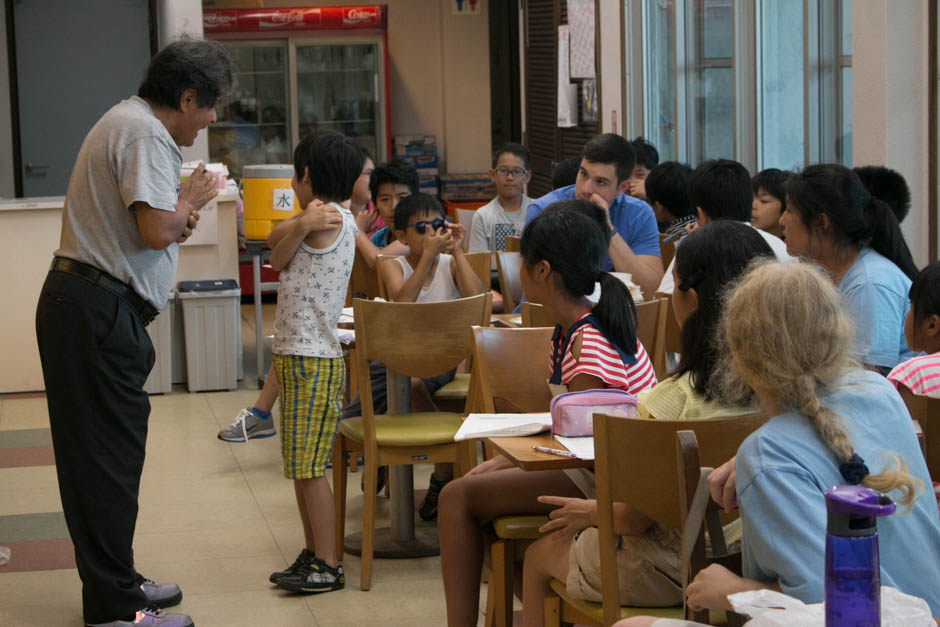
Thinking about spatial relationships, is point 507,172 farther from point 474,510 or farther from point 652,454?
point 652,454

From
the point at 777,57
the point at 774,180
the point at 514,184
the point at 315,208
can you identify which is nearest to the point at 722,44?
the point at 777,57

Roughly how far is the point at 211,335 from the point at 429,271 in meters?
2.62

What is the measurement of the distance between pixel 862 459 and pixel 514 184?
4.87 metres

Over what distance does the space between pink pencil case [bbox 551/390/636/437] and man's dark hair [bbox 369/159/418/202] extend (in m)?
3.19

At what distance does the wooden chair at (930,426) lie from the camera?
2330mm

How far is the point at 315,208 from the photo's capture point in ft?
12.0

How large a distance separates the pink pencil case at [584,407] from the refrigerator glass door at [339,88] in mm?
9227

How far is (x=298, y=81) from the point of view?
11.6m

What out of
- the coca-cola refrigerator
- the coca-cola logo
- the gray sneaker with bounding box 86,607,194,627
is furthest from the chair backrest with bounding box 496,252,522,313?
the coca-cola logo

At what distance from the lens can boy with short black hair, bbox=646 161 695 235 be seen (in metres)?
5.84

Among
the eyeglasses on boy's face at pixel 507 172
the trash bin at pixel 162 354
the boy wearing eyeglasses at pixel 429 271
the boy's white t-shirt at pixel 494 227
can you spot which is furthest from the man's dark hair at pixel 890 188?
the trash bin at pixel 162 354

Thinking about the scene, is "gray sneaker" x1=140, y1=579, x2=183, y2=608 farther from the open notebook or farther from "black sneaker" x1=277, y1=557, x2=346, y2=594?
the open notebook

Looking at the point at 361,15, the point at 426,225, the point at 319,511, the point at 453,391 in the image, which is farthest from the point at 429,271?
the point at 361,15

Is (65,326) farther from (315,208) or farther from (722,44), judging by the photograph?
(722,44)
